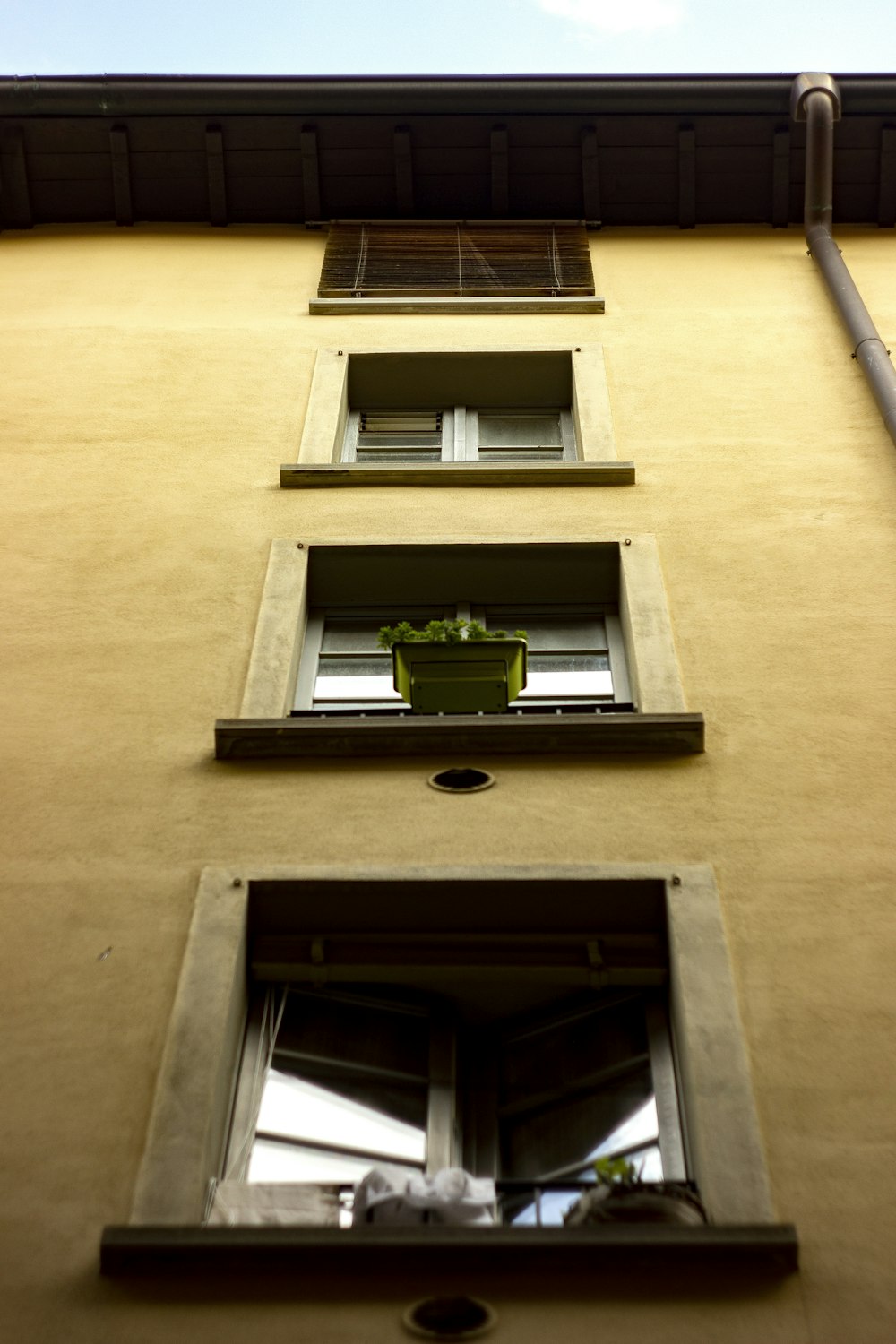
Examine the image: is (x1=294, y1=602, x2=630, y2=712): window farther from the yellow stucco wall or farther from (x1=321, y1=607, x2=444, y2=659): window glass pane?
the yellow stucco wall

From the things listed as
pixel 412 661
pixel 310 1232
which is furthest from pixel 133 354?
pixel 310 1232

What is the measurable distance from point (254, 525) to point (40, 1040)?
3923 mm

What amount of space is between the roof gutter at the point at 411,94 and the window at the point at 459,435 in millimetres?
3390

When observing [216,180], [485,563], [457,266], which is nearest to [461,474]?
[485,563]

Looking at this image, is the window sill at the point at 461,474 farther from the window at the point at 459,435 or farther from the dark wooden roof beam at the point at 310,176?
the dark wooden roof beam at the point at 310,176

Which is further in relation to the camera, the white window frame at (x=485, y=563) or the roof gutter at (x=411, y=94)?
the roof gutter at (x=411, y=94)

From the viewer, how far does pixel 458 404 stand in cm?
1068

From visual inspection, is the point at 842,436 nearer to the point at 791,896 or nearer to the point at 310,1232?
the point at 791,896

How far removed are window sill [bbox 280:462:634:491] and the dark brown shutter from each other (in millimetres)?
2902

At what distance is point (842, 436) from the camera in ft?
30.1

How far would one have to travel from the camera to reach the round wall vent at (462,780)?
661 centimetres

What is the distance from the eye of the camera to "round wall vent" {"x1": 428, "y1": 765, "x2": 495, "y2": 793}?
6.61 m

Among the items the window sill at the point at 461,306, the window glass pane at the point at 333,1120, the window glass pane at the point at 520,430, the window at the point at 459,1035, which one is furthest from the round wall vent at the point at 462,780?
the window sill at the point at 461,306

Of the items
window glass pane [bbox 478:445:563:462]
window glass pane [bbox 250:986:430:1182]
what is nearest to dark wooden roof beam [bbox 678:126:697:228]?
window glass pane [bbox 478:445:563:462]
